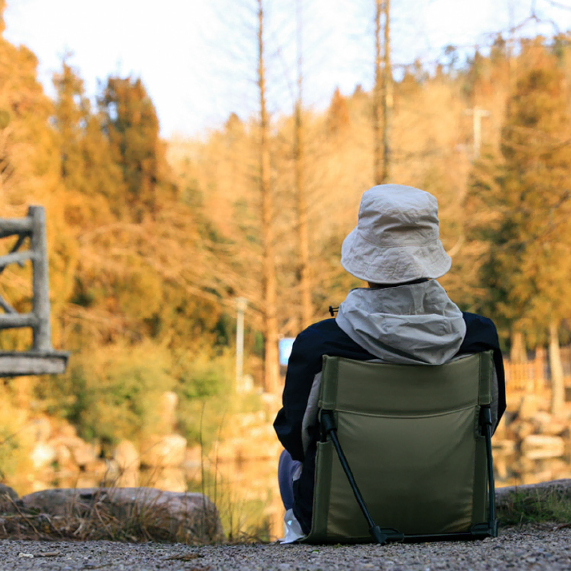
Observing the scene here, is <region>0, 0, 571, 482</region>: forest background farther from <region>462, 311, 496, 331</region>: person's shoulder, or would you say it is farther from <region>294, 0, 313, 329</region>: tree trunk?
<region>462, 311, 496, 331</region>: person's shoulder

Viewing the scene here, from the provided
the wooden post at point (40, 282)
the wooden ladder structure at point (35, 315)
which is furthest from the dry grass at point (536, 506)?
the wooden post at point (40, 282)

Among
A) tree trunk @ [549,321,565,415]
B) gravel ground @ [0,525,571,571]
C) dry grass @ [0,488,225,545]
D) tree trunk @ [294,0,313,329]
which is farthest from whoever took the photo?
tree trunk @ [549,321,565,415]

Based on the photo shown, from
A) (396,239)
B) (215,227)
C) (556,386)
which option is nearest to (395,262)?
(396,239)

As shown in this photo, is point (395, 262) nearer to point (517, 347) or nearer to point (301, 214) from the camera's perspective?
point (301, 214)

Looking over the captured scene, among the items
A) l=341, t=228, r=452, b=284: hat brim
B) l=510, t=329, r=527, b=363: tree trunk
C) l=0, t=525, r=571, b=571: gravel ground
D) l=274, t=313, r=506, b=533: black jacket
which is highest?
l=341, t=228, r=452, b=284: hat brim

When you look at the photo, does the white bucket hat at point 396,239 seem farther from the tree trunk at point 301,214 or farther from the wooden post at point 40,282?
the tree trunk at point 301,214

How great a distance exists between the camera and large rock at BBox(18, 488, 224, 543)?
321 centimetres

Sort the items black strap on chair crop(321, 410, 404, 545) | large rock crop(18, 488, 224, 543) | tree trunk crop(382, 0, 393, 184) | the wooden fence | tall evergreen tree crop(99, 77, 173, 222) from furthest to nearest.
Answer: the wooden fence, tall evergreen tree crop(99, 77, 173, 222), tree trunk crop(382, 0, 393, 184), large rock crop(18, 488, 224, 543), black strap on chair crop(321, 410, 404, 545)

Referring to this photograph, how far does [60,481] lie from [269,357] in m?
6.33

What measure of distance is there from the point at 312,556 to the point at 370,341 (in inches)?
22.6

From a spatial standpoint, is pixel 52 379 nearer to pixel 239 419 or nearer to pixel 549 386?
pixel 239 419

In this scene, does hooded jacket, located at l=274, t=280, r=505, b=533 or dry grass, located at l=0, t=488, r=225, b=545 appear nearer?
hooded jacket, located at l=274, t=280, r=505, b=533

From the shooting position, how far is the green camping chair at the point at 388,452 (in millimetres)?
2039

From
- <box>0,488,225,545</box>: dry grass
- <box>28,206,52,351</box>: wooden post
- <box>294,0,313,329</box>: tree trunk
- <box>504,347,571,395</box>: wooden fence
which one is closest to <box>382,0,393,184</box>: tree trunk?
<box>294,0,313,329</box>: tree trunk
